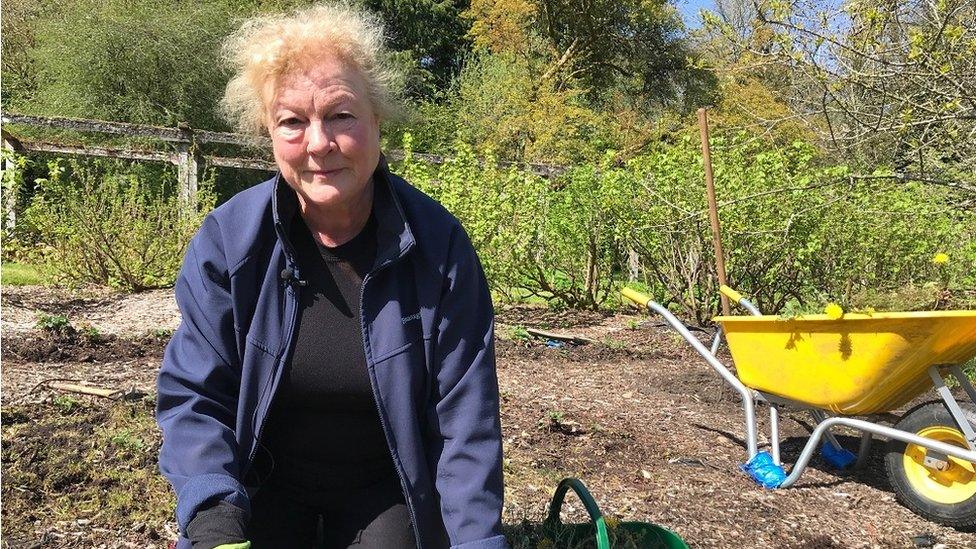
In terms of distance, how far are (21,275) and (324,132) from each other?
8559mm

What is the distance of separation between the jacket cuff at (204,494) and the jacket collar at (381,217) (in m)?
0.45

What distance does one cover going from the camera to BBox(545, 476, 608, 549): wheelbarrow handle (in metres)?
1.59

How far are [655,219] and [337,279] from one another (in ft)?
16.6

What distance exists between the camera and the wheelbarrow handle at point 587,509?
1.59 metres

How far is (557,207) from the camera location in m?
7.39

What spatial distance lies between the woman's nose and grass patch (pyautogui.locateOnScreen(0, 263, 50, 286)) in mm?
7497

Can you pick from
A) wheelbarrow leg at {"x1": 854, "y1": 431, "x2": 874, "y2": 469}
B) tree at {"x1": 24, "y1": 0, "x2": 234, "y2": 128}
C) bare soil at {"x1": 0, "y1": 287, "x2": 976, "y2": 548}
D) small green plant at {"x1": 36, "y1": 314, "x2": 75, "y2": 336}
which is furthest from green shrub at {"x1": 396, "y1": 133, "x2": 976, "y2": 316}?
tree at {"x1": 24, "y1": 0, "x2": 234, "y2": 128}

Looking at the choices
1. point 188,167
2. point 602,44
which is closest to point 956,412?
point 188,167

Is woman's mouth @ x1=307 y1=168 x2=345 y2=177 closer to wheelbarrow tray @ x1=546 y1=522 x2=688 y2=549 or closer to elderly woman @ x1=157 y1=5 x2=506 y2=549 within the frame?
elderly woman @ x1=157 y1=5 x2=506 y2=549

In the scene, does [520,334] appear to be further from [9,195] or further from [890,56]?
[9,195]

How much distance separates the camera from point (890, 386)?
3107 mm

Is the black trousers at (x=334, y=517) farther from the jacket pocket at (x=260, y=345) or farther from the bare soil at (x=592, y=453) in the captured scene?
the bare soil at (x=592, y=453)

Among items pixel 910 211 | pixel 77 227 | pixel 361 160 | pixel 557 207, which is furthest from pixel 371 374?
pixel 77 227

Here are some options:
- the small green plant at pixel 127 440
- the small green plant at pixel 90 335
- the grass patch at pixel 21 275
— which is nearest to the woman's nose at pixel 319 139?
the small green plant at pixel 127 440
